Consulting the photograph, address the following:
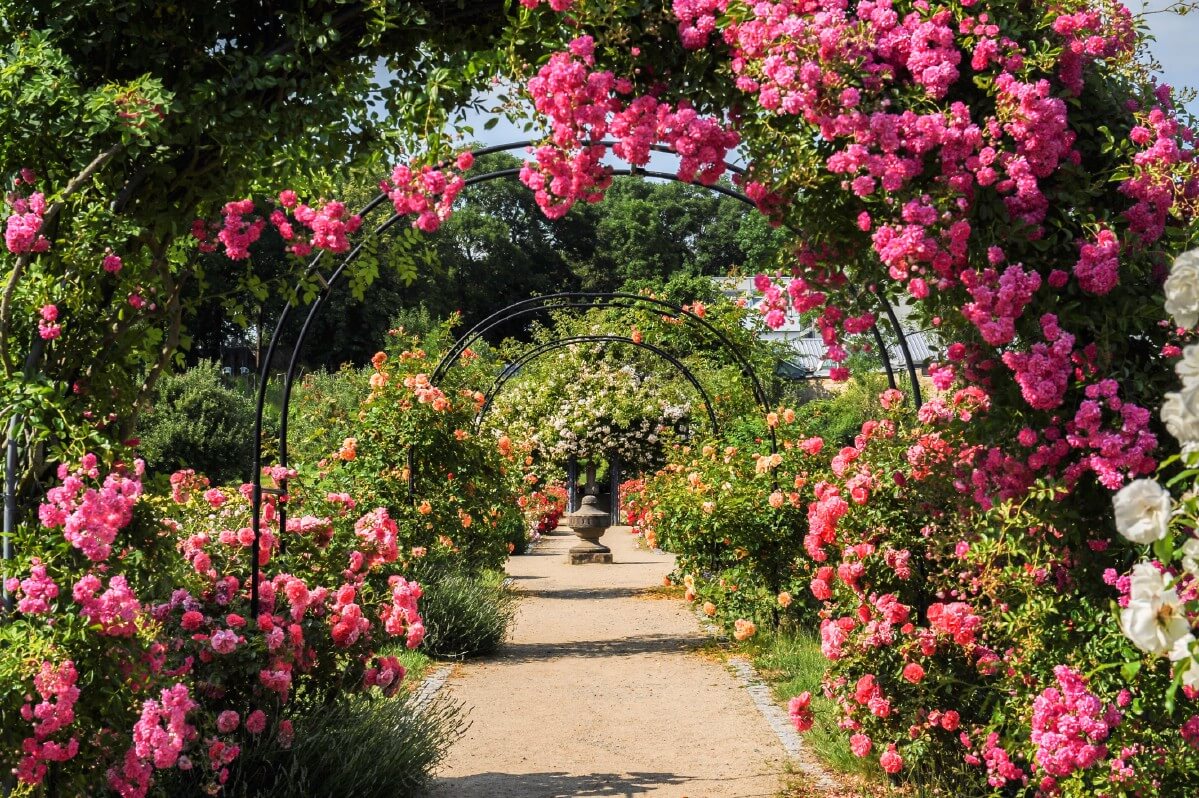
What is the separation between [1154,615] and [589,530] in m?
13.6

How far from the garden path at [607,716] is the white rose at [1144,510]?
358 cm

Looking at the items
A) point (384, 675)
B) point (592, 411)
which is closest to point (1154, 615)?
point (384, 675)

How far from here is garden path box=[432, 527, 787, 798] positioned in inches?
211

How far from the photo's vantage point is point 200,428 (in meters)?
17.4

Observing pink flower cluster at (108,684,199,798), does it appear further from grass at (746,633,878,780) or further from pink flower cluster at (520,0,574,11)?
grass at (746,633,878,780)

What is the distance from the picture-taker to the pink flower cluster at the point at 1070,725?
3.48m

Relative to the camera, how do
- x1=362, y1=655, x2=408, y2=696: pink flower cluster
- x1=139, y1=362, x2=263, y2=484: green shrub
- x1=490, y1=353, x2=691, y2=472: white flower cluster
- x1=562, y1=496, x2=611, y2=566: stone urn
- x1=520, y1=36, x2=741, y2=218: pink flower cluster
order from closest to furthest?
x1=520, y1=36, x2=741, y2=218: pink flower cluster → x1=362, y1=655, x2=408, y2=696: pink flower cluster → x1=562, y1=496, x2=611, y2=566: stone urn → x1=139, y1=362, x2=263, y2=484: green shrub → x1=490, y1=353, x2=691, y2=472: white flower cluster

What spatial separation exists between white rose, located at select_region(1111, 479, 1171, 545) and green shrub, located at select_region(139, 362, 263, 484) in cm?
1620

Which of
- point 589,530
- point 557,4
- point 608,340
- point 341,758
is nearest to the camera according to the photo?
point 557,4

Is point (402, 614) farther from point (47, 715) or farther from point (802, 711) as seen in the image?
point (47, 715)

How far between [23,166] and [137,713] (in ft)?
5.74

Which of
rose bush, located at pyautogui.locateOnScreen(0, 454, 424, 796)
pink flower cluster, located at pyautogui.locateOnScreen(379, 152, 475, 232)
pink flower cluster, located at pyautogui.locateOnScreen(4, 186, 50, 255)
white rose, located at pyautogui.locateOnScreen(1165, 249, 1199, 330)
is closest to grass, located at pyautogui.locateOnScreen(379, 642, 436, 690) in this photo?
rose bush, located at pyautogui.locateOnScreen(0, 454, 424, 796)

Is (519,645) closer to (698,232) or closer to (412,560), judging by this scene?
(412,560)

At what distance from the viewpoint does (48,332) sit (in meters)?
3.57
